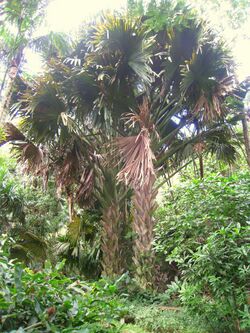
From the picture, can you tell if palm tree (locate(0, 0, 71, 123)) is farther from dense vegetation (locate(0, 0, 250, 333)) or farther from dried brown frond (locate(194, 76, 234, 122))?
dried brown frond (locate(194, 76, 234, 122))

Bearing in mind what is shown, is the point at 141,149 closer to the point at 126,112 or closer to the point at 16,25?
the point at 126,112

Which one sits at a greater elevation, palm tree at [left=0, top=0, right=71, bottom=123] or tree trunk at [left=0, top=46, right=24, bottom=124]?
palm tree at [left=0, top=0, right=71, bottom=123]

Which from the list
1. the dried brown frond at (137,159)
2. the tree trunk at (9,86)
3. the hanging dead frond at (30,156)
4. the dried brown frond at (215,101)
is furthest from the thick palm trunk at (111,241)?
the tree trunk at (9,86)

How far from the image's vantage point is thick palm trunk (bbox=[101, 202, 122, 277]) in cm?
612

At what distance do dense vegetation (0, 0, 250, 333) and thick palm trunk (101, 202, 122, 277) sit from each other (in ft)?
0.06

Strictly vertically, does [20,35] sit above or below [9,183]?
above

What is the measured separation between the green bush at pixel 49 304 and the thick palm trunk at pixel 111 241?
13.4 feet

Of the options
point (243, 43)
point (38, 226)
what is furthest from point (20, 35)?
point (38, 226)

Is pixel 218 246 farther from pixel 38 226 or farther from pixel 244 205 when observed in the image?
pixel 38 226

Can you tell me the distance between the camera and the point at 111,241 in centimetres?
621

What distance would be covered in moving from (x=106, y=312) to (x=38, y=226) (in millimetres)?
8299

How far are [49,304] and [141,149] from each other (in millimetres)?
3625

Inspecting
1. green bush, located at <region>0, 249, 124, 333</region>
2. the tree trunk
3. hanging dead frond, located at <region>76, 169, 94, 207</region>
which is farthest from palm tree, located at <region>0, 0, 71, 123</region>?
hanging dead frond, located at <region>76, 169, 94, 207</region>

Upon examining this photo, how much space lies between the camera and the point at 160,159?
6.21 m
